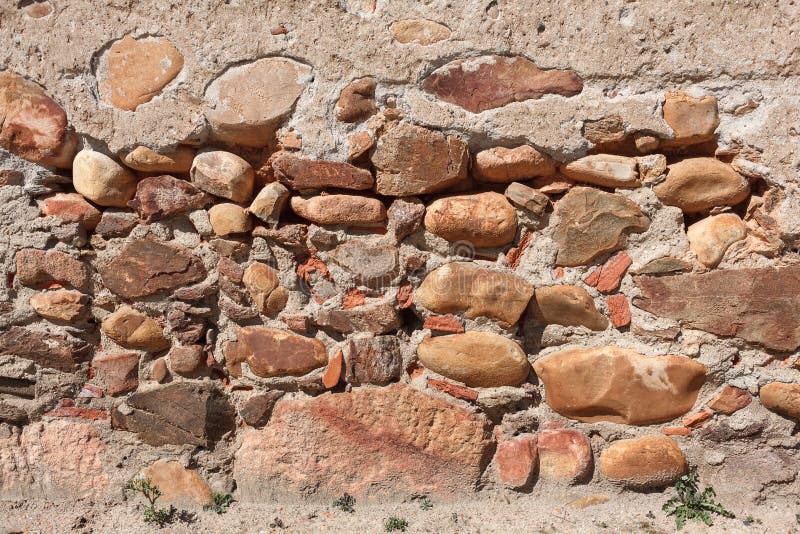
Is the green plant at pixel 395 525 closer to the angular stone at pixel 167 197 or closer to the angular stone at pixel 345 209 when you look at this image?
the angular stone at pixel 345 209

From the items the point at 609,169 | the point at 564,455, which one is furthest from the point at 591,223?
the point at 564,455

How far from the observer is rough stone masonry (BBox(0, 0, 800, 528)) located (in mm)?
1368

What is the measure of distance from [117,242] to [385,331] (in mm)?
775

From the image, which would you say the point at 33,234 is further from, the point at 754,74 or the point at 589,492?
the point at 754,74

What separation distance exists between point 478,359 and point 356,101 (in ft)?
2.30

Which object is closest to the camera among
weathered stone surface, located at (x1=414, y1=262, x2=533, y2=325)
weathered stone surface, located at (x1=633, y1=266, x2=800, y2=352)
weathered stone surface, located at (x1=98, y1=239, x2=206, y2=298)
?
weathered stone surface, located at (x1=633, y1=266, x2=800, y2=352)

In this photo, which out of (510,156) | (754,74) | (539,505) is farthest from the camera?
(539,505)

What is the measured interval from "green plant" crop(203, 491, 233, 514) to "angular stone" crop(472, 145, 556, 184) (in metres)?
1.12

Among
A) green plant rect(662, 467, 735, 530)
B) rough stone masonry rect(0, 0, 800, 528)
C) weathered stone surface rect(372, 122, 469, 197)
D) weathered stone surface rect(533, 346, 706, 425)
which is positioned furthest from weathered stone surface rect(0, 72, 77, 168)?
green plant rect(662, 467, 735, 530)

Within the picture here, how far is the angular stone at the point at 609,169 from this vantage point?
139cm

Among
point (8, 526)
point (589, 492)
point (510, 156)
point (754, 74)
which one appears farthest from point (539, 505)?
point (8, 526)

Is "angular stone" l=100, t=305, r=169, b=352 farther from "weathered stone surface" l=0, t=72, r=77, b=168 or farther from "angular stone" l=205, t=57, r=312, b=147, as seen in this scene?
"angular stone" l=205, t=57, r=312, b=147

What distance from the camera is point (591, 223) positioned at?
1433 mm

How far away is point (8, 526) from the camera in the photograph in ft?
5.27
